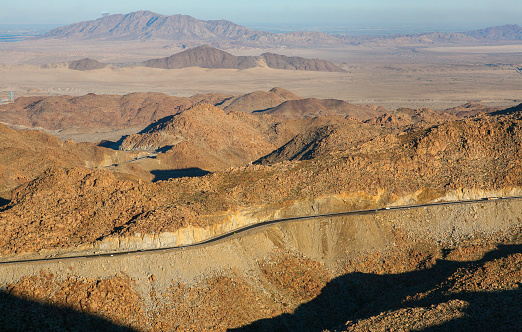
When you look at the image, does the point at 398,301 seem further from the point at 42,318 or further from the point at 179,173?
the point at 179,173

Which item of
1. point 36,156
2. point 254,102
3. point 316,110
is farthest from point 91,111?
point 36,156

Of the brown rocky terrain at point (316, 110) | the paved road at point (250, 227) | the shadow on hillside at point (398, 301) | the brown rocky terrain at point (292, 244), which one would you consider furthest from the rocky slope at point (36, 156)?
the brown rocky terrain at point (316, 110)

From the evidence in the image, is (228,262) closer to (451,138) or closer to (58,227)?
(58,227)

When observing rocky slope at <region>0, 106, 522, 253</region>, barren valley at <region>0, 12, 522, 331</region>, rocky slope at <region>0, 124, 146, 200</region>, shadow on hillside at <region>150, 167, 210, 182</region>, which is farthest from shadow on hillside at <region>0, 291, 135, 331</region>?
shadow on hillside at <region>150, 167, 210, 182</region>

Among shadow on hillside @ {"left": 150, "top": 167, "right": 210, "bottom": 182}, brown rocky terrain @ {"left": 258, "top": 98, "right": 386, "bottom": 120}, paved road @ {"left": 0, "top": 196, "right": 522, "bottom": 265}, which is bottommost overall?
shadow on hillside @ {"left": 150, "top": 167, "right": 210, "bottom": 182}

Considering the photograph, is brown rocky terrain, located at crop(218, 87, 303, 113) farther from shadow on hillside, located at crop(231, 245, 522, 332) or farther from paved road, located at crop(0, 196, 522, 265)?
shadow on hillside, located at crop(231, 245, 522, 332)

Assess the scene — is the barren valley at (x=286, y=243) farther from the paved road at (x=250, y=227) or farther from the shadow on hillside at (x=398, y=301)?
the paved road at (x=250, y=227)

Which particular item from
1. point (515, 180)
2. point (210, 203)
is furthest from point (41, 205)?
point (515, 180)
